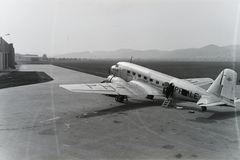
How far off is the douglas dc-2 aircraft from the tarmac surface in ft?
3.52

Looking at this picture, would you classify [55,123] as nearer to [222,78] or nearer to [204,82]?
[222,78]

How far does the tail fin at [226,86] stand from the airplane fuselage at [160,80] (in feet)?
2.70

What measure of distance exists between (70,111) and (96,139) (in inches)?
244

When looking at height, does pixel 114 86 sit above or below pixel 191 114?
above

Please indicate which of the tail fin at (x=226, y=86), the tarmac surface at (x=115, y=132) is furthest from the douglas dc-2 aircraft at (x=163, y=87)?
the tarmac surface at (x=115, y=132)

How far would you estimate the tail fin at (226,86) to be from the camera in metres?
14.9

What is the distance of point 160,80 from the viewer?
62.9 ft

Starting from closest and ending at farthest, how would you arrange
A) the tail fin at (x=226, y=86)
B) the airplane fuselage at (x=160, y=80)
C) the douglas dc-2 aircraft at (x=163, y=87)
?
the tail fin at (x=226, y=86)
the douglas dc-2 aircraft at (x=163, y=87)
the airplane fuselage at (x=160, y=80)

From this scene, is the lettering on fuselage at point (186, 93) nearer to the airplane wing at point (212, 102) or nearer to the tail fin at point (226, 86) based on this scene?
the airplane wing at point (212, 102)

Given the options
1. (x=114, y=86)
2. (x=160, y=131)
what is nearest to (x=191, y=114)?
(x=160, y=131)

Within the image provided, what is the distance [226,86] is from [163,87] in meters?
5.09

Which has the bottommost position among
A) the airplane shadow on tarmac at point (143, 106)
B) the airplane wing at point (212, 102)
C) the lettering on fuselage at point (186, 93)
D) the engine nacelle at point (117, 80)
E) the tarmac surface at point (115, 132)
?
the tarmac surface at point (115, 132)

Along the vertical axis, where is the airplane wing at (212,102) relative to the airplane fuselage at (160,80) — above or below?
below

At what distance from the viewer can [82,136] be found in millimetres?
11086
